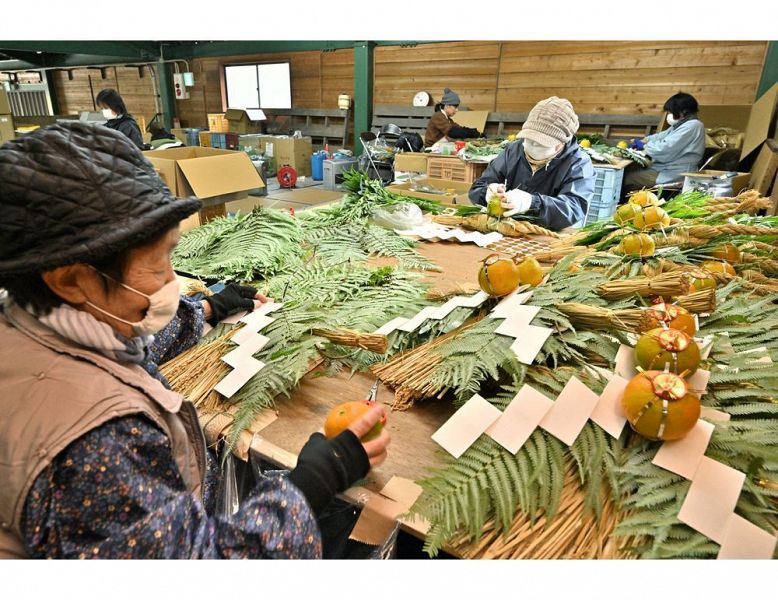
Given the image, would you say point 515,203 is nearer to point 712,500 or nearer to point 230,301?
point 230,301

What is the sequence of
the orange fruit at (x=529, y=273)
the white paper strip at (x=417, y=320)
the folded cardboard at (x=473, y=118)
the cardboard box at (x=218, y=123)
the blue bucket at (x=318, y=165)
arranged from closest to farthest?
1. the white paper strip at (x=417, y=320)
2. the orange fruit at (x=529, y=273)
3. the folded cardboard at (x=473, y=118)
4. the blue bucket at (x=318, y=165)
5. the cardboard box at (x=218, y=123)

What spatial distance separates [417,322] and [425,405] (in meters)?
0.29

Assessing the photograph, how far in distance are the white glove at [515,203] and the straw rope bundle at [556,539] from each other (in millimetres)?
2049

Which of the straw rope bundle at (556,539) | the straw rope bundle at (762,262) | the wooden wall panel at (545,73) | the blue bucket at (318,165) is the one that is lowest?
the blue bucket at (318,165)

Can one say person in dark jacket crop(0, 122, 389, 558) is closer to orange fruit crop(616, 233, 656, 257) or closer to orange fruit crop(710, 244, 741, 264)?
orange fruit crop(616, 233, 656, 257)

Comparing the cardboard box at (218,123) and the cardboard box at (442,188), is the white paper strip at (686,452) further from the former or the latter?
the cardboard box at (218,123)

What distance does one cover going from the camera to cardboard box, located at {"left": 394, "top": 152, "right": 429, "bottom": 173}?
631cm

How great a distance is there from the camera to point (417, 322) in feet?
4.61

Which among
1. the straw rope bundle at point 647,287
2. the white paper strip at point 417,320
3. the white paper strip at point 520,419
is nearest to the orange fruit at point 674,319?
the straw rope bundle at point 647,287

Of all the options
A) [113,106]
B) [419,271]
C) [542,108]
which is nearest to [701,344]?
[419,271]

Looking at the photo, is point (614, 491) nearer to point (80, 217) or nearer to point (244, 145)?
point (80, 217)

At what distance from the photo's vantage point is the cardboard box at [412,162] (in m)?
6.31

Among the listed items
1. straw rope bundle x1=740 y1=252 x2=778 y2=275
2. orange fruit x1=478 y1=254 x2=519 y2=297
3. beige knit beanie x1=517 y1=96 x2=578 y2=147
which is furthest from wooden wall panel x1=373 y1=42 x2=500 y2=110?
orange fruit x1=478 y1=254 x2=519 y2=297

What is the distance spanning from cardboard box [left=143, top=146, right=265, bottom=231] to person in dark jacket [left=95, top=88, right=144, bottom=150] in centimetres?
203
